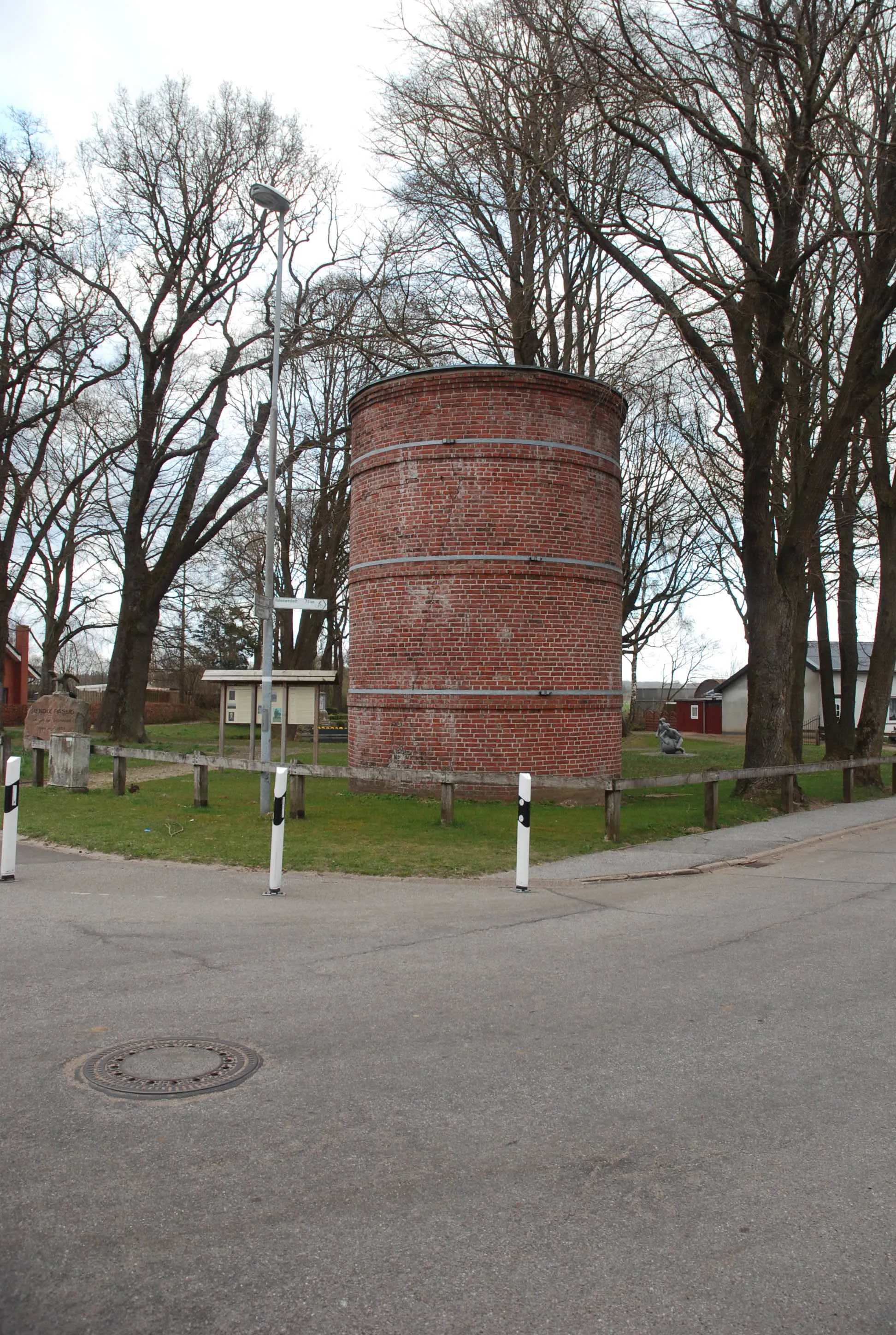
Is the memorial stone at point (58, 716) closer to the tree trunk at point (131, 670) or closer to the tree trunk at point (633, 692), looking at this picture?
the tree trunk at point (131, 670)

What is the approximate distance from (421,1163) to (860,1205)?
5.01 feet

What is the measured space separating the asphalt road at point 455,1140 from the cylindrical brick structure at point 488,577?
8.97 meters

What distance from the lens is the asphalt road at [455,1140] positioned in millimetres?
3014

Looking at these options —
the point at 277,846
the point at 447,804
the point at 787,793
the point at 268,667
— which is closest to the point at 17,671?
the point at 268,667

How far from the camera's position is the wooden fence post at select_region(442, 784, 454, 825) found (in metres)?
13.7

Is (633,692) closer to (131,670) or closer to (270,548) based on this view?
(131,670)

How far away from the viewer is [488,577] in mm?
16547

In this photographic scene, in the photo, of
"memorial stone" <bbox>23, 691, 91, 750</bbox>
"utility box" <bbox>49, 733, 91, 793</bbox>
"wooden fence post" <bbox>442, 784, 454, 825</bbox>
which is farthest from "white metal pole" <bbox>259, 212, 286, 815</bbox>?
"memorial stone" <bbox>23, 691, 91, 750</bbox>

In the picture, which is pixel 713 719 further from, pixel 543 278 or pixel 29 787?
pixel 29 787

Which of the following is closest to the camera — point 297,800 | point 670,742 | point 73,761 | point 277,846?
point 277,846

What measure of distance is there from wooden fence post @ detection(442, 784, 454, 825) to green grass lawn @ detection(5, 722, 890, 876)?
0.42 ft

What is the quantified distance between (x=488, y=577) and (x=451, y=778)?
14.1 feet

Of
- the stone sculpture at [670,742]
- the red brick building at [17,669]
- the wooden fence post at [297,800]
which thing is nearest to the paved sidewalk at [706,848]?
the wooden fence post at [297,800]

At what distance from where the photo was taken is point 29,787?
17.7 metres
